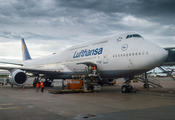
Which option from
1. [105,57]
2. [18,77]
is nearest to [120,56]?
[105,57]

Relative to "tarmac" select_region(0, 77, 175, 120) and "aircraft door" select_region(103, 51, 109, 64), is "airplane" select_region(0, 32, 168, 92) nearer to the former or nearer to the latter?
"aircraft door" select_region(103, 51, 109, 64)

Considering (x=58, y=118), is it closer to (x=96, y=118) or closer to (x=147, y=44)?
(x=96, y=118)

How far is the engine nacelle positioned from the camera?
18591 millimetres

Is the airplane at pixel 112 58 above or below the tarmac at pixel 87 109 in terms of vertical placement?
above

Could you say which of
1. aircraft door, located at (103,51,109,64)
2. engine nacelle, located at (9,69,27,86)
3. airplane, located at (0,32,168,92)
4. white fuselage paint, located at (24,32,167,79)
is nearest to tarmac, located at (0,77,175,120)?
white fuselage paint, located at (24,32,167,79)

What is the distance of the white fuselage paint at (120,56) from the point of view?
12891 millimetres

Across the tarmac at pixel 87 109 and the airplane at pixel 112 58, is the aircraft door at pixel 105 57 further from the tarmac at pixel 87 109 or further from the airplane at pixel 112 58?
the tarmac at pixel 87 109

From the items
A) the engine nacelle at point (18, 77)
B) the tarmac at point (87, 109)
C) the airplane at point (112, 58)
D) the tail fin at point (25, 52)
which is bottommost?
the tarmac at point (87, 109)

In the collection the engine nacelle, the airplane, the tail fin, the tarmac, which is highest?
the tail fin

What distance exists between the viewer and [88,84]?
15.9 meters

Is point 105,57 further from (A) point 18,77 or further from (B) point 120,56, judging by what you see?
(A) point 18,77

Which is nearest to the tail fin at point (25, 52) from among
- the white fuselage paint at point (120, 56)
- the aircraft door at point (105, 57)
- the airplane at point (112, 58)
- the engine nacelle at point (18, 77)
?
the airplane at point (112, 58)

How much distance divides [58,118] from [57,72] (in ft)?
48.0

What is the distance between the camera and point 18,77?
64.2 feet
